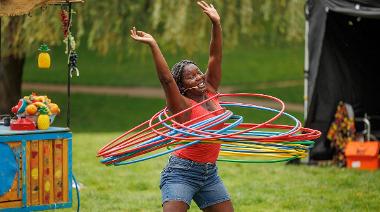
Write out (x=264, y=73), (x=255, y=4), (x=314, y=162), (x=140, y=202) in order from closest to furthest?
(x=140, y=202)
(x=314, y=162)
(x=255, y=4)
(x=264, y=73)

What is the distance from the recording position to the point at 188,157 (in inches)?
238

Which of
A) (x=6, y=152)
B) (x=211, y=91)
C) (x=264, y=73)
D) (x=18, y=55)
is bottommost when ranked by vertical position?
(x=264, y=73)

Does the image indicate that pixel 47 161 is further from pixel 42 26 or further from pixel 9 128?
pixel 42 26

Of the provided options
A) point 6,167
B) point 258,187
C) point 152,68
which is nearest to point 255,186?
point 258,187

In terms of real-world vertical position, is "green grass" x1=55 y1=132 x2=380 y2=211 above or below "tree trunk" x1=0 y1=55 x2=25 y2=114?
above

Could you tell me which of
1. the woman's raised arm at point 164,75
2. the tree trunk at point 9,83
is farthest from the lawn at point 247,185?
the woman's raised arm at point 164,75

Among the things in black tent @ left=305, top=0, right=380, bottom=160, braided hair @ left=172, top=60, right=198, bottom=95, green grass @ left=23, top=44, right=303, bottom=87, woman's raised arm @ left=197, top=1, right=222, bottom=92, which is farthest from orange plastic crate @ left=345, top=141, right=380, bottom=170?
green grass @ left=23, top=44, right=303, bottom=87

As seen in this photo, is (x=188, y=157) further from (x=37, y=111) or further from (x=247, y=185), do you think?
(x=247, y=185)

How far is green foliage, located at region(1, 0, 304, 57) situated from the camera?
16688 mm

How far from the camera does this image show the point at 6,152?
6234mm

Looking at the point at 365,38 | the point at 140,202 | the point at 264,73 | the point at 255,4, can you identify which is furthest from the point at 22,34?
the point at 264,73

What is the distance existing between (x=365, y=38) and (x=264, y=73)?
60.1ft

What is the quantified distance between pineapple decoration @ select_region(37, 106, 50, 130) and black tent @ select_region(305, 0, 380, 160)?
549 cm

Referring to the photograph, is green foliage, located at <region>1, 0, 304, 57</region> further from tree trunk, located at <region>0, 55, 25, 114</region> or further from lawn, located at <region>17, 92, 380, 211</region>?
lawn, located at <region>17, 92, 380, 211</region>
